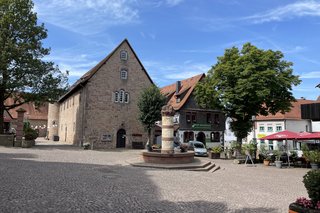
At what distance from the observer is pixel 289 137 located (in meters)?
23.8

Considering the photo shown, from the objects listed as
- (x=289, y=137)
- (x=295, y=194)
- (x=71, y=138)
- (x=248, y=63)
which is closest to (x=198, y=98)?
(x=248, y=63)

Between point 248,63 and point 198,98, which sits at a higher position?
point 248,63

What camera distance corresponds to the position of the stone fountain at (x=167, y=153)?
64.2 feet

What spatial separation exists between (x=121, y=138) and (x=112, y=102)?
4.63 metres

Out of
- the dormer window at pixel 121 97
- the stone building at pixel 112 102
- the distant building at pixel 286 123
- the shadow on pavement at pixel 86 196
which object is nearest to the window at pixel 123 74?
the stone building at pixel 112 102

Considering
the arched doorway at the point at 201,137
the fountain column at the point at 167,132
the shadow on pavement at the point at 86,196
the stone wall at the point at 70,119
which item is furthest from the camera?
the arched doorway at the point at 201,137

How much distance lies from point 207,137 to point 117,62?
1845 cm

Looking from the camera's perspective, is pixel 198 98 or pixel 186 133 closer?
pixel 198 98

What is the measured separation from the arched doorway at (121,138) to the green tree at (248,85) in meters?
11.1

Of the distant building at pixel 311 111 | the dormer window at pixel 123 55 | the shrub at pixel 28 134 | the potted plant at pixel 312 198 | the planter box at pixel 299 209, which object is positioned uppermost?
the dormer window at pixel 123 55

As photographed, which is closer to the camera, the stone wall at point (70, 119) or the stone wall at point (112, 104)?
the stone wall at point (112, 104)

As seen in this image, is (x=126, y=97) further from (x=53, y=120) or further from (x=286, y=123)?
(x=286, y=123)

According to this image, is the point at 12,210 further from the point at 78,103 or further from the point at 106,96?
the point at 78,103

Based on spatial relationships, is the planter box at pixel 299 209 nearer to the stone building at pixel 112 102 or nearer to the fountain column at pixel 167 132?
the fountain column at pixel 167 132
